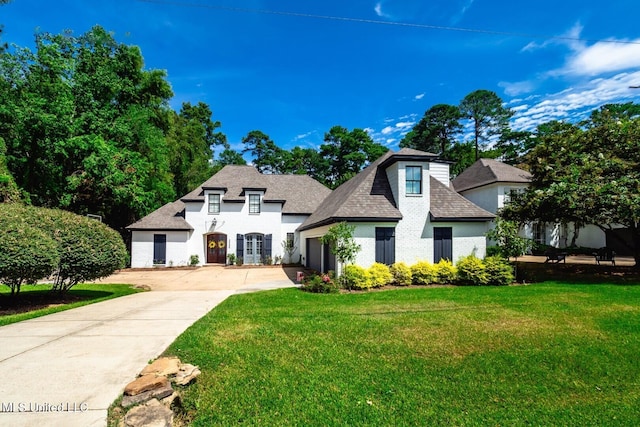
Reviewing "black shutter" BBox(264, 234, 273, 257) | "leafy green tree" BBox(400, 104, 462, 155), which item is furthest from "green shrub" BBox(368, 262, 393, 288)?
"leafy green tree" BBox(400, 104, 462, 155)

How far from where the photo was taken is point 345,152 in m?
41.8

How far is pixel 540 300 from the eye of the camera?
30.5 feet

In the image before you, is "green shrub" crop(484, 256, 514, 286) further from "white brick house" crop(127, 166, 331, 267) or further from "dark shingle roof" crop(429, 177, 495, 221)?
"white brick house" crop(127, 166, 331, 267)

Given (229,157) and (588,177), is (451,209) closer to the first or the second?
(588,177)

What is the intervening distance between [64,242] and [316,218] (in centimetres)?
1147

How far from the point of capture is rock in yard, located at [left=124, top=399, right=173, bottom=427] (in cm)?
311

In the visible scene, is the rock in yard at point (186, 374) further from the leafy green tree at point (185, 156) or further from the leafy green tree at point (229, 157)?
the leafy green tree at point (229, 157)

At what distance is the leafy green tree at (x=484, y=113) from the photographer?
4431 cm

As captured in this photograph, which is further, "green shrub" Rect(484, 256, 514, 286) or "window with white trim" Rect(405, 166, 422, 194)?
"window with white trim" Rect(405, 166, 422, 194)

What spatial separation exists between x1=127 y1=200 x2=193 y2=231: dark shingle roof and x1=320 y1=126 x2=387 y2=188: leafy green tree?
22.4 m

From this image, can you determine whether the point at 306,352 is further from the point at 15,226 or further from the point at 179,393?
the point at 15,226

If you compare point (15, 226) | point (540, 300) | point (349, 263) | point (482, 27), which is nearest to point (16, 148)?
point (15, 226)

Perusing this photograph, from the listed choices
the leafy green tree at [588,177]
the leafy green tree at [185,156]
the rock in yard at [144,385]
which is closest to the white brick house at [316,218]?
the leafy green tree at [588,177]

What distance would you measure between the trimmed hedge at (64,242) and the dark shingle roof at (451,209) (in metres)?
12.7
